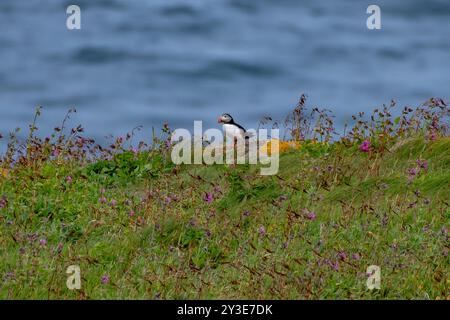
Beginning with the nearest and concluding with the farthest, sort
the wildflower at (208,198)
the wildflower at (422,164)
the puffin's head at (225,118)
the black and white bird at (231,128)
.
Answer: the wildflower at (208,198), the wildflower at (422,164), the black and white bird at (231,128), the puffin's head at (225,118)

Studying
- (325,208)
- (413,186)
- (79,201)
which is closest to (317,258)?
(325,208)

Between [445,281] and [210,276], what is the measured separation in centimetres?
214

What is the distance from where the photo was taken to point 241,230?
10.5 m

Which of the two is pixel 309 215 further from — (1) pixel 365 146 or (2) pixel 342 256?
(1) pixel 365 146

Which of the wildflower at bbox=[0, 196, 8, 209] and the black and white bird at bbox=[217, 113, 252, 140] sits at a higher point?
the black and white bird at bbox=[217, 113, 252, 140]

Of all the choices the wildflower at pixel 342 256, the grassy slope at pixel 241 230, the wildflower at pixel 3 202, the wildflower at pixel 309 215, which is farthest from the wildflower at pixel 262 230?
the wildflower at pixel 3 202

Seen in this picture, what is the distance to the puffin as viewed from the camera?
49.1 feet

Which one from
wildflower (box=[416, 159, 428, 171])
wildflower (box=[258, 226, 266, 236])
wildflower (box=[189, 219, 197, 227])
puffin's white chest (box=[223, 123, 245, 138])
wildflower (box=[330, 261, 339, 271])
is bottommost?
wildflower (box=[330, 261, 339, 271])

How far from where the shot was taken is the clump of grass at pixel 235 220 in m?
8.80

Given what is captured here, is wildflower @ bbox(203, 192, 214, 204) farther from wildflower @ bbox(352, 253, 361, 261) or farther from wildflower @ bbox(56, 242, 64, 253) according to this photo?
wildflower @ bbox(352, 253, 361, 261)

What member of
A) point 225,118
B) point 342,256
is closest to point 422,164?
point 342,256

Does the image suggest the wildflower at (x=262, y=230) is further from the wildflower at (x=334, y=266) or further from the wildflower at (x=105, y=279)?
the wildflower at (x=105, y=279)

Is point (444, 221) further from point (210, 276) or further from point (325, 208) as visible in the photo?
point (210, 276)

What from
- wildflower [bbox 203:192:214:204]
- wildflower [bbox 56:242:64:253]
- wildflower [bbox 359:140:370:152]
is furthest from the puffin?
wildflower [bbox 56:242:64:253]
